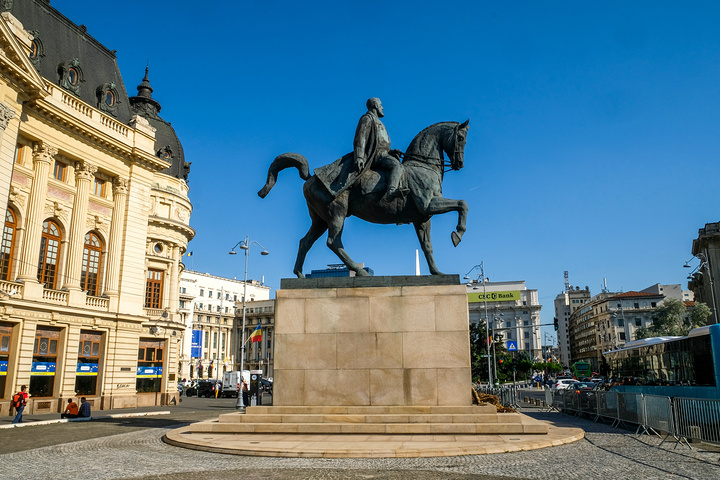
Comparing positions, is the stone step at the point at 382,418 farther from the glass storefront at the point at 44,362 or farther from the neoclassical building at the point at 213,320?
the neoclassical building at the point at 213,320

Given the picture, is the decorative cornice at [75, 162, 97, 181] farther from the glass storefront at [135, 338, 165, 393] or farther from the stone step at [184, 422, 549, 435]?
the stone step at [184, 422, 549, 435]

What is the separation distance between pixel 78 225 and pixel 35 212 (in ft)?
10.7

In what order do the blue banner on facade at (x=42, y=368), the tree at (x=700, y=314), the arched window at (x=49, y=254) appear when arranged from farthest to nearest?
1. the tree at (x=700, y=314)
2. the arched window at (x=49, y=254)
3. the blue banner on facade at (x=42, y=368)

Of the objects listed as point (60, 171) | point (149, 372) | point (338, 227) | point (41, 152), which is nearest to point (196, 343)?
point (149, 372)

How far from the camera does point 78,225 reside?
3284cm

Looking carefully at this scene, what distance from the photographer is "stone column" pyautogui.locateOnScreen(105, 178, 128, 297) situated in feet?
116

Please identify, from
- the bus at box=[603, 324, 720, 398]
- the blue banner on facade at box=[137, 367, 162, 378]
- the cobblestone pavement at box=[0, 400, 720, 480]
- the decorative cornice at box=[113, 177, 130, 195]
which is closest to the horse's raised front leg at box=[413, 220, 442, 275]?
the cobblestone pavement at box=[0, 400, 720, 480]

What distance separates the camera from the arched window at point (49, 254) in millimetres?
31062

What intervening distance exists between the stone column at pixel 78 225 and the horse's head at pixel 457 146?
26.5m

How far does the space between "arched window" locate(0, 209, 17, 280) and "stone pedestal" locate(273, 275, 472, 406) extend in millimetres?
22418

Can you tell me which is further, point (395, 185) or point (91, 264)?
point (91, 264)

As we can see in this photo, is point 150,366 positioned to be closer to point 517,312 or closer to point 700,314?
point 700,314

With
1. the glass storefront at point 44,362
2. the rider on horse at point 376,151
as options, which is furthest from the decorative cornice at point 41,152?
the rider on horse at point 376,151

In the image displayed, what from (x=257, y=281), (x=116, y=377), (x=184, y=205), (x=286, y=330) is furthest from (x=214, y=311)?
(x=286, y=330)
